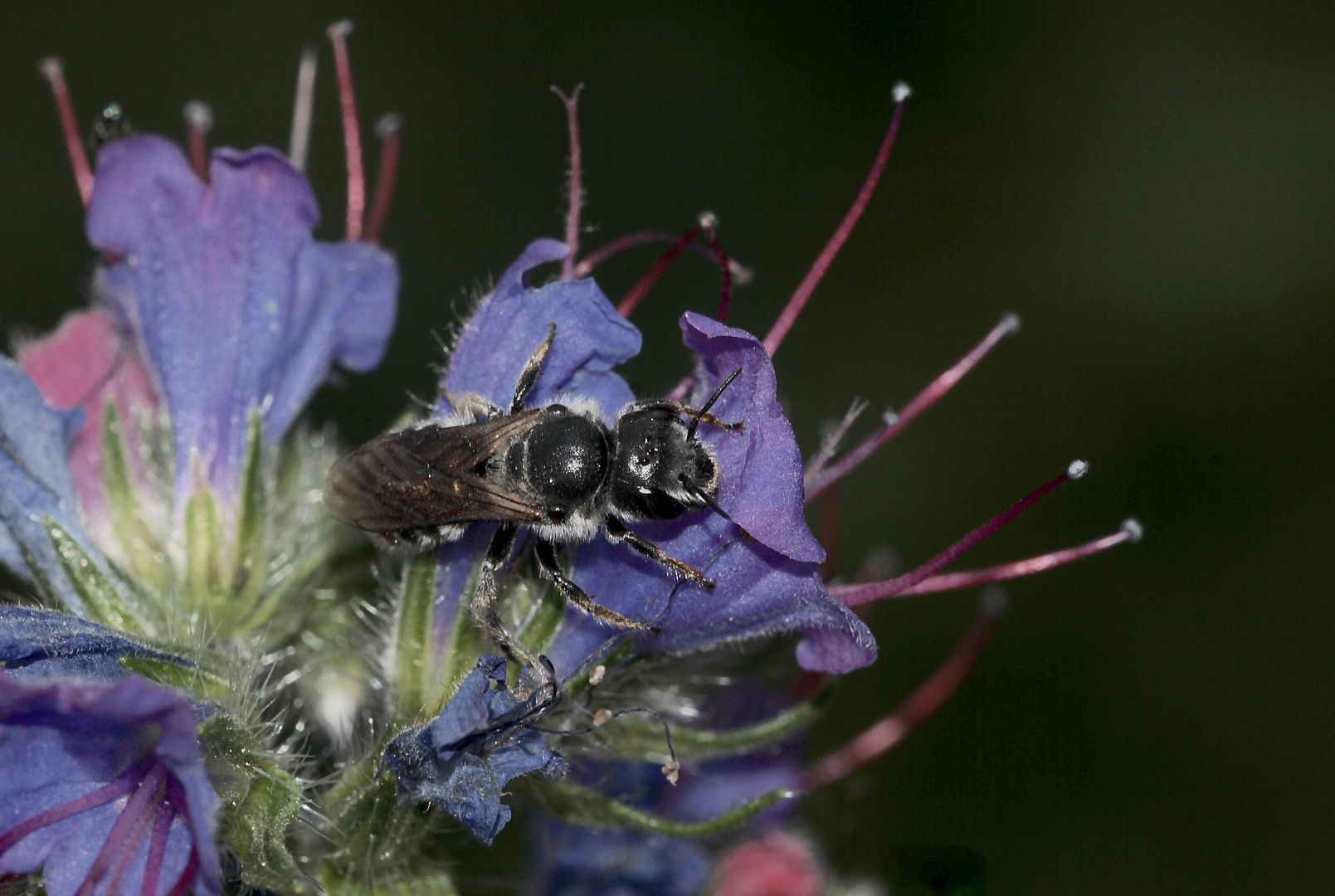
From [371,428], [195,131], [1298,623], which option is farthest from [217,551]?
[1298,623]

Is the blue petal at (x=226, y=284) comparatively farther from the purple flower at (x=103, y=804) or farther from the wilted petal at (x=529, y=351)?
the purple flower at (x=103, y=804)

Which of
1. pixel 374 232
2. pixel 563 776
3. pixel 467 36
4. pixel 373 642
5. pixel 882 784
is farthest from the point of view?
pixel 467 36

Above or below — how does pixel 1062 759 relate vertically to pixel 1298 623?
below

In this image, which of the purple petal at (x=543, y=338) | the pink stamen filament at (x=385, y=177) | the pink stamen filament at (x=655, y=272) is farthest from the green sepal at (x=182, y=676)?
the pink stamen filament at (x=385, y=177)

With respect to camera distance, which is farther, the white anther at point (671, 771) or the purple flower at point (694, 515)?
the white anther at point (671, 771)

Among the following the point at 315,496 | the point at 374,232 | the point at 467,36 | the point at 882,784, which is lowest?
the point at 882,784

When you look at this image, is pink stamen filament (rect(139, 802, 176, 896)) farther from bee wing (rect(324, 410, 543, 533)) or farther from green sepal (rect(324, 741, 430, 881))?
bee wing (rect(324, 410, 543, 533))

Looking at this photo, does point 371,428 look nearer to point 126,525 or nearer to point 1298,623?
point 126,525

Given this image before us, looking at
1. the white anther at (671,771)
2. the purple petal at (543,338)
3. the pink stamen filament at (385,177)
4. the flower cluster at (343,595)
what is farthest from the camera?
the pink stamen filament at (385,177)

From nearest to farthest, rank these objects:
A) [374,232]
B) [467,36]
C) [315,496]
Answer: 1. [315,496]
2. [374,232]
3. [467,36]
